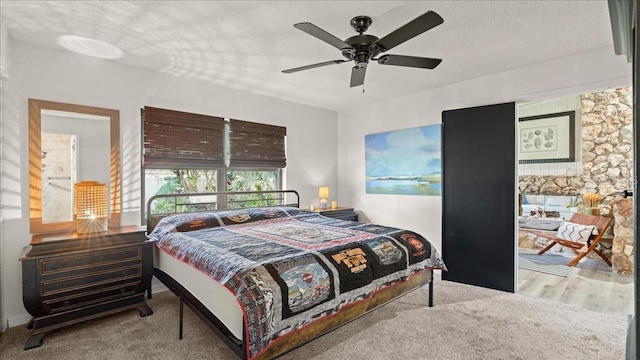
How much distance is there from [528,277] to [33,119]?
5.90 metres

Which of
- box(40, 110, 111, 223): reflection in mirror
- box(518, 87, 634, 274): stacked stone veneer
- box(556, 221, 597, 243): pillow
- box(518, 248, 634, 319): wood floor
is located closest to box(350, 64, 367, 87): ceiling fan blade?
box(40, 110, 111, 223): reflection in mirror

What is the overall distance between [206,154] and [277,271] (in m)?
2.58

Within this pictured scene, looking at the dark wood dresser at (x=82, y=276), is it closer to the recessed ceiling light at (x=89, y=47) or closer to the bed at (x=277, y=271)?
the bed at (x=277, y=271)

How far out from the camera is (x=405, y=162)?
185 inches

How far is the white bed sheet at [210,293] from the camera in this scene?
1829 millimetres

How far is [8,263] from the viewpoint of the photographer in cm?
280

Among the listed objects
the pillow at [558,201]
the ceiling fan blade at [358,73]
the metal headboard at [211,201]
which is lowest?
the pillow at [558,201]

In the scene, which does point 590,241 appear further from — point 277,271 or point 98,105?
point 98,105

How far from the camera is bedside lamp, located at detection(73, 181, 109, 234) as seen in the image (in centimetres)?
296

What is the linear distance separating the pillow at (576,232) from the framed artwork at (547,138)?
1.59 metres

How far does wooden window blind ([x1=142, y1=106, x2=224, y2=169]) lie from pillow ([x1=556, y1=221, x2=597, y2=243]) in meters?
5.09

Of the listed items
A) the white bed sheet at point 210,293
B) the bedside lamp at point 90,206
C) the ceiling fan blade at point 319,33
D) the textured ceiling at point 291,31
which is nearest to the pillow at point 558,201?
the textured ceiling at point 291,31

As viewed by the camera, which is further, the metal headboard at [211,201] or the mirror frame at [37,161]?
the metal headboard at [211,201]

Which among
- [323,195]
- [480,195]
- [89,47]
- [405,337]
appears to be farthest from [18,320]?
[480,195]
